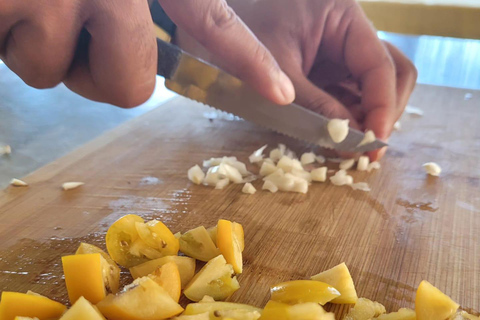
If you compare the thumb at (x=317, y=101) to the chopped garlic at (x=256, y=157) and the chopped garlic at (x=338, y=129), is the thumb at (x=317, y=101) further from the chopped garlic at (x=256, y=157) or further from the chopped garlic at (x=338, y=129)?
the chopped garlic at (x=256, y=157)

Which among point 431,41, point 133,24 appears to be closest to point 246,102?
point 133,24

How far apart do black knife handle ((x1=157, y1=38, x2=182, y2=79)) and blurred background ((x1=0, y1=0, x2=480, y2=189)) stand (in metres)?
0.21

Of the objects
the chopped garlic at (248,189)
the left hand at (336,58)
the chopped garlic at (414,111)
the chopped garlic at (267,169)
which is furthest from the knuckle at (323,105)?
the chopped garlic at (414,111)

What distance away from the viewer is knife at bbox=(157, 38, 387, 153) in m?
1.03

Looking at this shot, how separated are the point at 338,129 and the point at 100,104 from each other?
663 mm

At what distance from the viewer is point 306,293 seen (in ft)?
Answer: 1.96

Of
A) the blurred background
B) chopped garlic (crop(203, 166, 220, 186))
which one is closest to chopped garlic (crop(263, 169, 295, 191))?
chopped garlic (crop(203, 166, 220, 186))

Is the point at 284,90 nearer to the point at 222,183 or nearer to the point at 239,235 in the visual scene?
the point at 222,183

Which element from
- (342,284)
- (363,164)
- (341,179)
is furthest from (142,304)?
(363,164)

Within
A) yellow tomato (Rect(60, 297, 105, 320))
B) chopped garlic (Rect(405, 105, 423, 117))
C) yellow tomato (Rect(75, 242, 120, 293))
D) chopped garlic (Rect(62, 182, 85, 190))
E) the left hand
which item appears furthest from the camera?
chopped garlic (Rect(405, 105, 423, 117))

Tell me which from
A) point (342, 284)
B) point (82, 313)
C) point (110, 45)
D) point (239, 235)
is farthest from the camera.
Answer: point (110, 45)

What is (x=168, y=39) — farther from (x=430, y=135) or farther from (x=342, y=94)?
(x=430, y=135)

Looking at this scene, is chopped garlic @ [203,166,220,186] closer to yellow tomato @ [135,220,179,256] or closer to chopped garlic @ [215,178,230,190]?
chopped garlic @ [215,178,230,190]

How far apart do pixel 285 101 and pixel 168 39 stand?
30 cm
